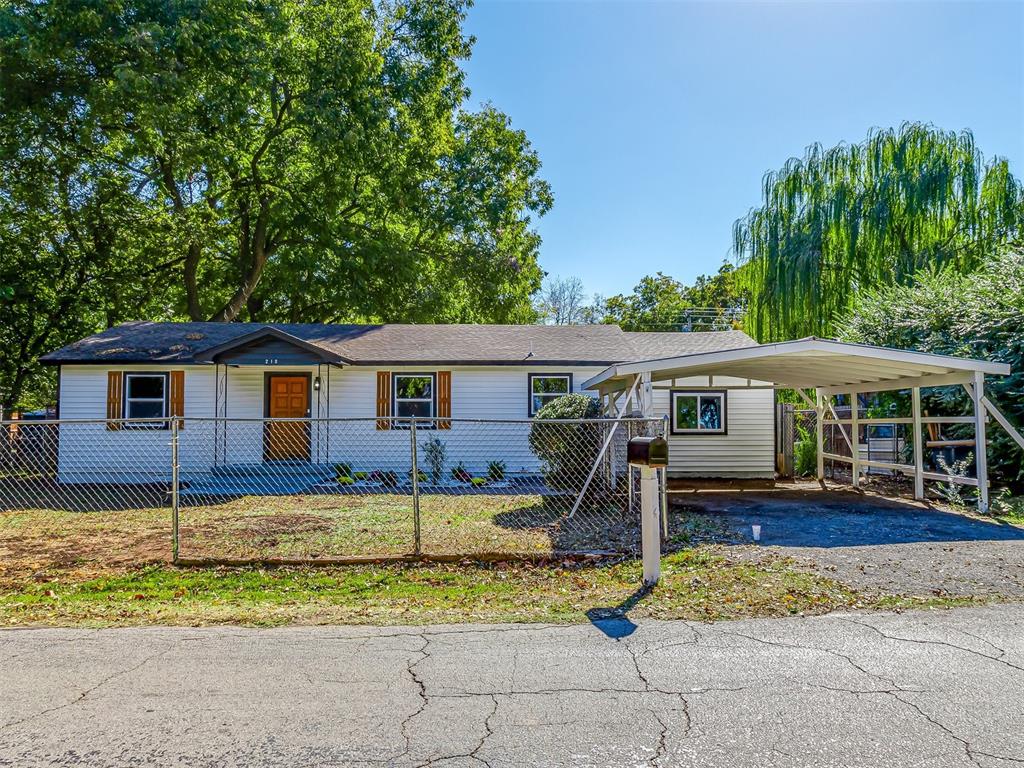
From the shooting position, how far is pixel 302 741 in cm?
309

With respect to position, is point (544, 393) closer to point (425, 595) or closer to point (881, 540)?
point (881, 540)

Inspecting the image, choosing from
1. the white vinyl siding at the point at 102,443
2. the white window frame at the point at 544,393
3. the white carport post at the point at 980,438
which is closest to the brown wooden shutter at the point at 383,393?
the white window frame at the point at 544,393

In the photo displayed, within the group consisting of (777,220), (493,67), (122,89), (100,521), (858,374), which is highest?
(493,67)

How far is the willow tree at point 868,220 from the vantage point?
1675 cm

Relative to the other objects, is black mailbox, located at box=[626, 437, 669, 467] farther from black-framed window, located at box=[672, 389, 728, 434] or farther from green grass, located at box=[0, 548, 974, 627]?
black-framed window, located at box=[672, 389, 728, 434]

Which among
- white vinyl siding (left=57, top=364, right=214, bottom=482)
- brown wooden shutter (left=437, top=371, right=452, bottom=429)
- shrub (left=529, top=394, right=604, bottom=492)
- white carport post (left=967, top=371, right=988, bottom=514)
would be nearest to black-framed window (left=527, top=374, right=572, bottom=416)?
brown wooden shutter (left=437, top=371, right=452, bottom=429)

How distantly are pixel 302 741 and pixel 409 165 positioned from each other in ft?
70.8

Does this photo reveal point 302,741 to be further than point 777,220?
No

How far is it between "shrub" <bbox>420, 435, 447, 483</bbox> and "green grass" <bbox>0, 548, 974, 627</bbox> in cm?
801

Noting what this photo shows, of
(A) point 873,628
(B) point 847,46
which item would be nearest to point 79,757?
(A) point 873,628

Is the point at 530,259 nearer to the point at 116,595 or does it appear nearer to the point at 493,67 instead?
the point at 493,67

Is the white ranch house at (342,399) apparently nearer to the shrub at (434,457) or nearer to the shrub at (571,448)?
the shrub at (434,457)

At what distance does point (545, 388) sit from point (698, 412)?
12.6 ft

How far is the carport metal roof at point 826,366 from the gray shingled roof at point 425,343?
3.73 metres
